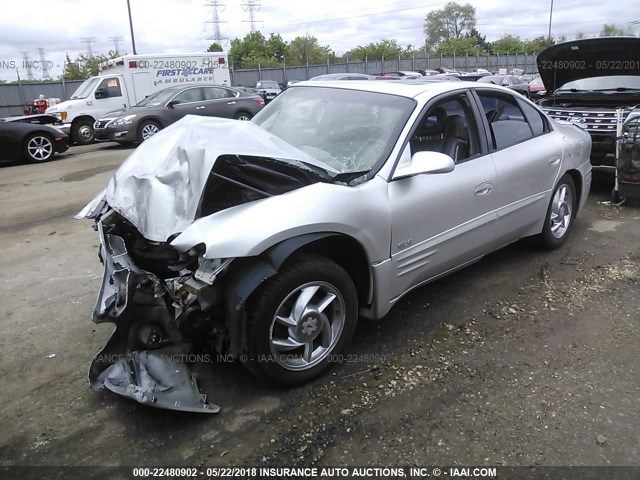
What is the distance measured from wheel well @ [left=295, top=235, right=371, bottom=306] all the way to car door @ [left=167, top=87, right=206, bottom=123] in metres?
11.6

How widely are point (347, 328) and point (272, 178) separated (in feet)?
3.26

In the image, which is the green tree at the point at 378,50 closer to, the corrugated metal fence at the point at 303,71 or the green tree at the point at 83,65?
the corrugated metal fence at the point at 303,71

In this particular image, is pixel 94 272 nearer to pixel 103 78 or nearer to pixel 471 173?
pixel 471 173

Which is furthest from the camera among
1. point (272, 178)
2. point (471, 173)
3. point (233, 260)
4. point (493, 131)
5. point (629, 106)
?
point (629, 106)

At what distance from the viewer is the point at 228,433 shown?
2.61 metres

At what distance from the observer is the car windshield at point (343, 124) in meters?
3.28

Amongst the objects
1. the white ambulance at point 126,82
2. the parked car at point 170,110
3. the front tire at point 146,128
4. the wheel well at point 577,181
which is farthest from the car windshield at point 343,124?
the white ambulance at point 126,82

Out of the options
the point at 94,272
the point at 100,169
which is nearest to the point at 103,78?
the point at 100,169

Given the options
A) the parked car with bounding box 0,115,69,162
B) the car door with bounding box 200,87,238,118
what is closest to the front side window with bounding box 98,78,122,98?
the car door with bounding box 200,87,238,118

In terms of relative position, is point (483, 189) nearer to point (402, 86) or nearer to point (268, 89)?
point (402, 86)

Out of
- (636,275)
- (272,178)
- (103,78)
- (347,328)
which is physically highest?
(103,78)

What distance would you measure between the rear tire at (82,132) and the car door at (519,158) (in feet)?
45.9

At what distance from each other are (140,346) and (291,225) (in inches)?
40.8

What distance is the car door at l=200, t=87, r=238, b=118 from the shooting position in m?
14.4
